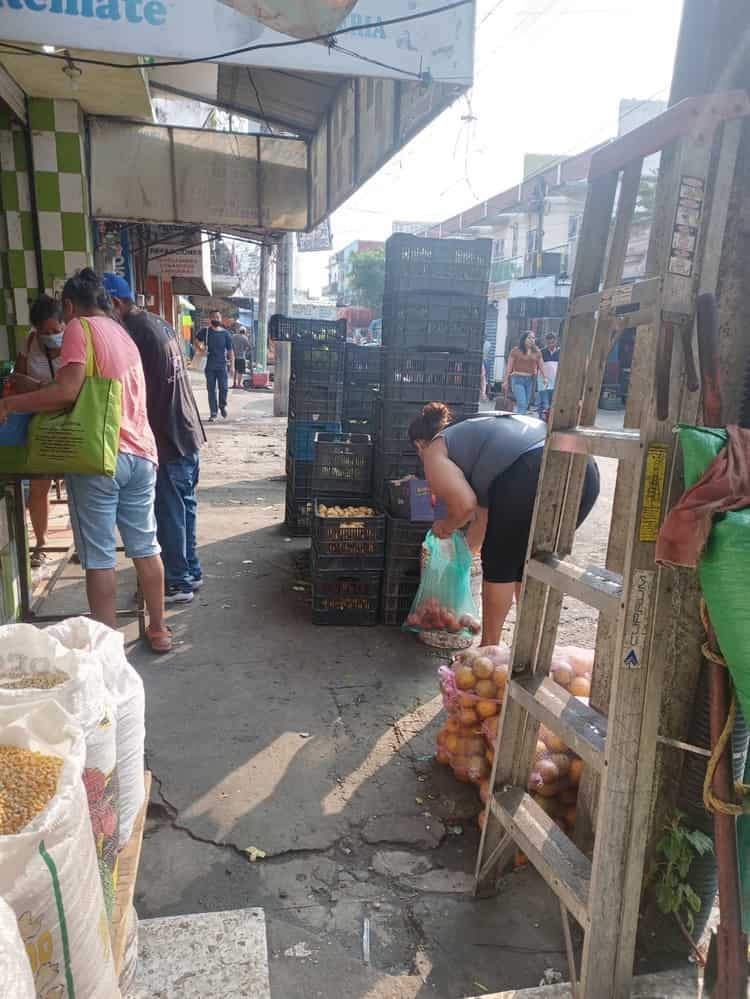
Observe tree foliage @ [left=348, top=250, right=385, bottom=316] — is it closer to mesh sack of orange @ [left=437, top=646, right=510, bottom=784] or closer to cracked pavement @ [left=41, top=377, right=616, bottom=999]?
cracked pavement @ [left=41, top=377, right=616, bottom=999]

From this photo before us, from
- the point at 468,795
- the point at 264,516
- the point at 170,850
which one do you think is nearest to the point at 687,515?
the point at 468,795

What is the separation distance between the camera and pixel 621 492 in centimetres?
209

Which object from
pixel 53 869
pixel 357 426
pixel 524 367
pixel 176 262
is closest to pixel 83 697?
pixel 53 869

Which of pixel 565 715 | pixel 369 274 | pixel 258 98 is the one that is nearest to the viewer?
pixel 565 715

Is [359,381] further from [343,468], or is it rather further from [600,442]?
[600,442]

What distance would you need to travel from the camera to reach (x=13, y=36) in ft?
10.1

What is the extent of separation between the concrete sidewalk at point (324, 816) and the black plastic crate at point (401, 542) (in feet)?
1.52

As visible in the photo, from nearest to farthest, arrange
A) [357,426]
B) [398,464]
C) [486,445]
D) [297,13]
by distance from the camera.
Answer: [297,13] → [486,445] → [398,464] → [357,426]

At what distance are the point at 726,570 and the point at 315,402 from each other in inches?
222

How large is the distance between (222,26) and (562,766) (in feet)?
11.8

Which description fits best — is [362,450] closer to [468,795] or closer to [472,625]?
[472,625]

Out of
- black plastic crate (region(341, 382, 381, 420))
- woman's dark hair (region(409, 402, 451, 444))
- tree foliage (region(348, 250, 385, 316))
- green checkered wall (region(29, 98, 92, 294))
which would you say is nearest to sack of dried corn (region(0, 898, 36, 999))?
woman's dark hair (region(409, 402, 451, 444))

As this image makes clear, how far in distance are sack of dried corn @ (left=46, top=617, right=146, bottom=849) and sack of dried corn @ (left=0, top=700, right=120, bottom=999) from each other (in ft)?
1.47

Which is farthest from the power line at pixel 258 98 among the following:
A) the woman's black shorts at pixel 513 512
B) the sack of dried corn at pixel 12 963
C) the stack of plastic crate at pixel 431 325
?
the sack of dried corn at pixel 12 963
